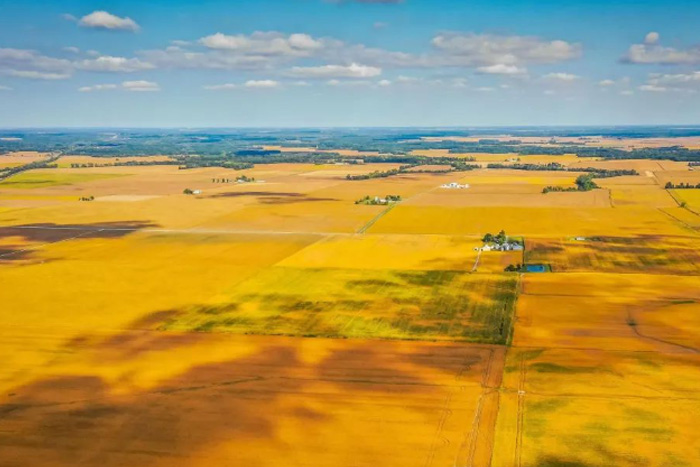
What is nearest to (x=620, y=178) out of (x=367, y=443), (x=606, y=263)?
(x=606, y=263)

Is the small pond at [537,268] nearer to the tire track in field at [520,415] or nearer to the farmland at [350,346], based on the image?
the farmland at [350,346]

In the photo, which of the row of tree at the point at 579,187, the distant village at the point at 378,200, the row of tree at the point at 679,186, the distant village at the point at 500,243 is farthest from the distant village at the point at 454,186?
the distant village at the point at 500,243

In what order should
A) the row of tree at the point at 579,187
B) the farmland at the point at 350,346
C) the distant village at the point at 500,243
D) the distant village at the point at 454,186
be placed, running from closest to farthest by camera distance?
the farmland at the point at 350,346 < the distant village at the point at 500,243 < the row of tree at the point at 579,187 < the distant village at the point at 454,186

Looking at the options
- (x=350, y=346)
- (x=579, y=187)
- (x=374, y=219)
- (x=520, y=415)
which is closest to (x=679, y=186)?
(x=579, y=187)

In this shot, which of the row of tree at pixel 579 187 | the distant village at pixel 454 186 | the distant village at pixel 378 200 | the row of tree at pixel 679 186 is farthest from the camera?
the distant village at pixel 454 186

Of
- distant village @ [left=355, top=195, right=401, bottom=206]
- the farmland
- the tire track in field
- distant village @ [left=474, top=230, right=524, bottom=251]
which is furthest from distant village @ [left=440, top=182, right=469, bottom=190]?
the tire track in field

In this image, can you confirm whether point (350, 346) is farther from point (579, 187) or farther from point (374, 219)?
point (579, 187)

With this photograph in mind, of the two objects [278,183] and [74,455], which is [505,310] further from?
[278,183]

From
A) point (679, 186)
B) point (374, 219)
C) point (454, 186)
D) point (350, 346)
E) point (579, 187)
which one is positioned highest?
point (679, 186)
